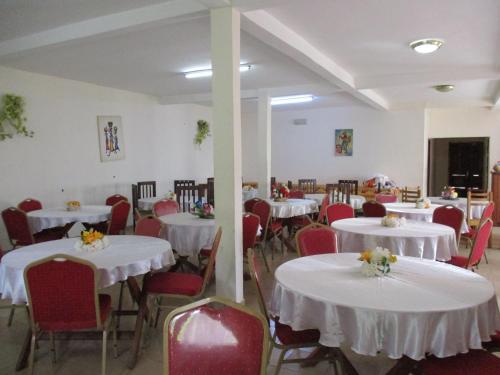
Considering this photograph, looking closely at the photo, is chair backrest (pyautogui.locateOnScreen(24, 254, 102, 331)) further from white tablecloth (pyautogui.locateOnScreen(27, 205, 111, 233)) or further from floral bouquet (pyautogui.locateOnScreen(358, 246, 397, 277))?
white tablecloth (pyautogui.locateOnScreen(27, 205, 111, 233))

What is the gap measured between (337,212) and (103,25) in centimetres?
342

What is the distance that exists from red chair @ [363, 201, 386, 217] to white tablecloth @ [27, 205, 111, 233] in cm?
366

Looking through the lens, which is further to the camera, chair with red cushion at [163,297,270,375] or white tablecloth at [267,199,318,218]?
white tablecloth at [267,199,318,218]

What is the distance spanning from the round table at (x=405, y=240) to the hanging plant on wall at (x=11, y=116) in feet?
15.8

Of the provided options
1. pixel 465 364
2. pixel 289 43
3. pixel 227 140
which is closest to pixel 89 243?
pixel 227 140

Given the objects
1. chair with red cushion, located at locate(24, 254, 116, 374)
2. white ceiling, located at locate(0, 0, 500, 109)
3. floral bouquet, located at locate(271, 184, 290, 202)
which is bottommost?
chair with red cushion, located at locate(24, 254, 116, 374)

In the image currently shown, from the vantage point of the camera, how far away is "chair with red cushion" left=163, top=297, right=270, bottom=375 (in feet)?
4.85

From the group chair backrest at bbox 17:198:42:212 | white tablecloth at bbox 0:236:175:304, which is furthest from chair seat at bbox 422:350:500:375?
chair backrest at bbox 17:198:42:212

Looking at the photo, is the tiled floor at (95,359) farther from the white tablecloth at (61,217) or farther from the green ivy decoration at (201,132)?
the green ivy decoration at (201,132)

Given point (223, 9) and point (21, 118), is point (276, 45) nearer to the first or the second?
point (223, 9)

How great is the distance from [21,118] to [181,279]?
13.9 ft

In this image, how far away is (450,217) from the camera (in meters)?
4.52

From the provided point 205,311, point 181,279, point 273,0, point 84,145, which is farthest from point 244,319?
point 84,145

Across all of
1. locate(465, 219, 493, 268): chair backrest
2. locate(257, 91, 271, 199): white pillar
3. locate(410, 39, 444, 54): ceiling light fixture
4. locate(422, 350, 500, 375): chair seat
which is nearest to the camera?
locate(422, 350, 500, 375): chair seat
